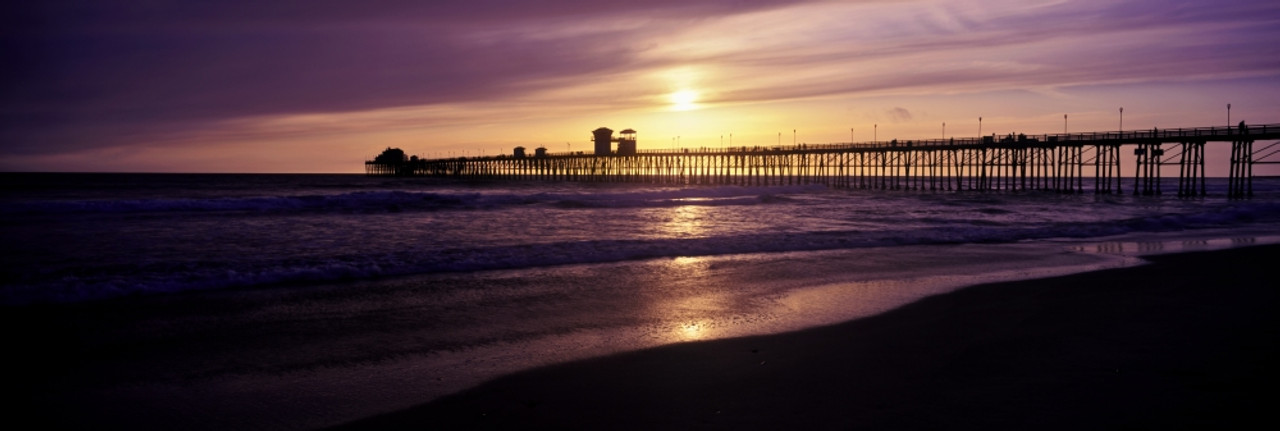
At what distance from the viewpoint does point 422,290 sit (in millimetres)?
8000

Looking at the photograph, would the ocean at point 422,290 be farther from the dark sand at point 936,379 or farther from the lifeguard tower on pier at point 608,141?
the lifeguard tower on pier at point 608,141

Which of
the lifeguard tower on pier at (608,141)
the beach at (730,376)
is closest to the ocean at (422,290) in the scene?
the beach at (730,376)

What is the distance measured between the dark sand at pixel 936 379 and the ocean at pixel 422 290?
49 centimetres

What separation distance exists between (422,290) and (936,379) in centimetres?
537

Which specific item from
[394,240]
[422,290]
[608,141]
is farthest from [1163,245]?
[608,141]

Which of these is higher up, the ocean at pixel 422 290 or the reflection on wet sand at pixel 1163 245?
the ocean at pixel 422 290

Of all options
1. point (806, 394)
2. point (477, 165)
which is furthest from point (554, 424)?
point (477, 165)

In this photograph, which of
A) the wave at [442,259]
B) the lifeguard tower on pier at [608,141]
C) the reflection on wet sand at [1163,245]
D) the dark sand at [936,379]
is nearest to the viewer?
the dark sand at [936,379]

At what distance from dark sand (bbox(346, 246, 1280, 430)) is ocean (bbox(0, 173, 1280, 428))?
49 centimetres

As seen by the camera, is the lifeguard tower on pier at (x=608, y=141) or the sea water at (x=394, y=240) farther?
the lifeguard tower on pier at (x=608, y=141)

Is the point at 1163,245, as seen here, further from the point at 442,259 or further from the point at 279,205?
the point at 279,205

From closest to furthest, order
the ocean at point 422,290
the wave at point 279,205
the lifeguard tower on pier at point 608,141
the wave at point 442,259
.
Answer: the ocean at point 422,290, the wave at point 442,259, the wave at point 279,205, the lifeguard tower on pier at point 608,141

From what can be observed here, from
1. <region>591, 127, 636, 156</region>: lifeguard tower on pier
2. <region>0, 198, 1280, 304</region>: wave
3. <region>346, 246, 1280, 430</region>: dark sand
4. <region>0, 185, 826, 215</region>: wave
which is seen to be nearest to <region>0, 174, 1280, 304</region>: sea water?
<region>0, 198, 1280, 304</region>: wave

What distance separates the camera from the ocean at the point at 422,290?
4.48 metres
